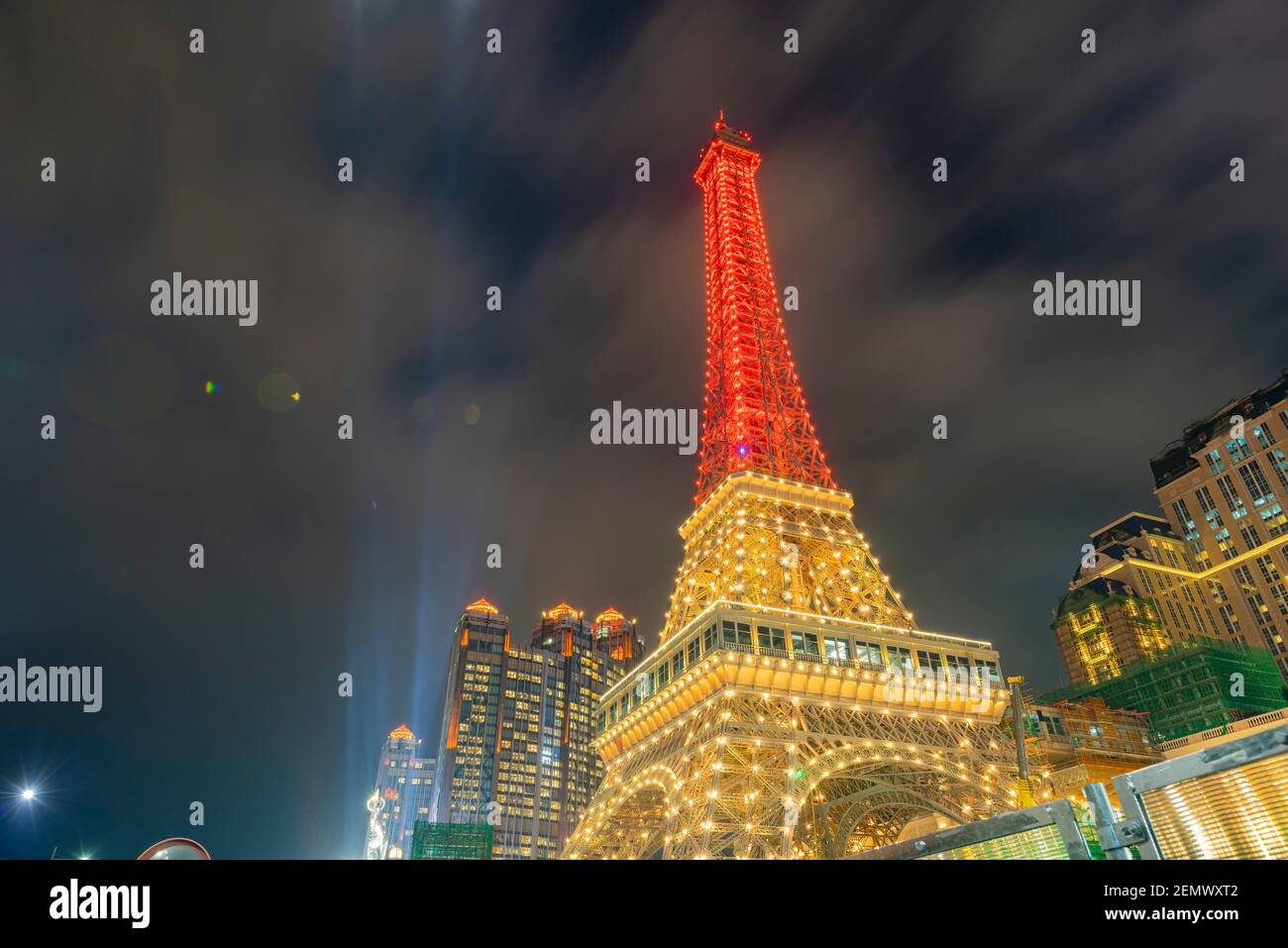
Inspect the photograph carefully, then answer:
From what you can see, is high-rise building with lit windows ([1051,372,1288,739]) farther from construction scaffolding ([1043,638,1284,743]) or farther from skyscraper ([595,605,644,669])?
skyscraper ([595,605,644,669])

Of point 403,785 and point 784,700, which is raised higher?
point 784,700

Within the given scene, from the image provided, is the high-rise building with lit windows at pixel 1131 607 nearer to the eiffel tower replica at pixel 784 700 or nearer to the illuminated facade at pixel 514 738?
the eiffel tower replica at pixel 784 700

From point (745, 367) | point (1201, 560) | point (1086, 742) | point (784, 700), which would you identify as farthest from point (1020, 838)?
point (1201, 560)

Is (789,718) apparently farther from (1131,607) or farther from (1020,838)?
(1131,607)

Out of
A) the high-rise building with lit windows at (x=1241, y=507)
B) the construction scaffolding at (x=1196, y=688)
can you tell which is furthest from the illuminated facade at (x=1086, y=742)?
the high-rise building with lit windows at (x=1241, y=507)

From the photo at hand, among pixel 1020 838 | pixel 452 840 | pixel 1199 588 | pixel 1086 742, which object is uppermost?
pixel 1199 588
